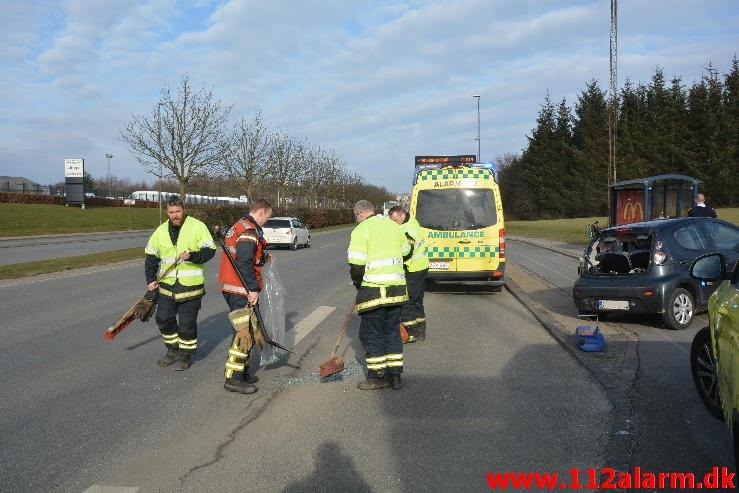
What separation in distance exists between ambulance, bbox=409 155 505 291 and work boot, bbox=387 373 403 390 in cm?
683

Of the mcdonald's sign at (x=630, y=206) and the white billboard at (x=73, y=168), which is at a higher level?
the white billboard at (x=73, y=168)

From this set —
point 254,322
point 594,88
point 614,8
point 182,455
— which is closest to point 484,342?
point 254,322

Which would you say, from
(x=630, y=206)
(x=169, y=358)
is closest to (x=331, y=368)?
(x=169, y=358)

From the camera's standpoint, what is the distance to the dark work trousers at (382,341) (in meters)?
5.88

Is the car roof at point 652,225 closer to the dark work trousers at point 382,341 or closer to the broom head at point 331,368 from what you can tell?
the dark work trousers at point 382,341

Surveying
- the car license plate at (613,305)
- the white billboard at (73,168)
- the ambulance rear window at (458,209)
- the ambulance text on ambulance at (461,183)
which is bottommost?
the car license plate at (613,305)

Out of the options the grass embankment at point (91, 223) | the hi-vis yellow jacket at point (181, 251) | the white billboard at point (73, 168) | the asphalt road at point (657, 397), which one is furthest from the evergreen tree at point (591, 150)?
the hi-vis yellow jacket at point (181, 251)

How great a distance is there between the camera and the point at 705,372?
5195mm

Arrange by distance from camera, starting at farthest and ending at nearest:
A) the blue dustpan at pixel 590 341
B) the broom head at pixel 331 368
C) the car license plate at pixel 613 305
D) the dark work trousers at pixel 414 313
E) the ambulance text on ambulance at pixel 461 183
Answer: the ambulance text on ambulance at pixel 461 183, the car license plate at pixel 613 305, the dark work trousers at pixel 414 313, the blue dustpan at pixel 590 341, the broom head at pixel 331 368

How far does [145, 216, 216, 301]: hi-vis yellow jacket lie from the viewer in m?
6.31

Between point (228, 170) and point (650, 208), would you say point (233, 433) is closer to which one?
point (650, 208)

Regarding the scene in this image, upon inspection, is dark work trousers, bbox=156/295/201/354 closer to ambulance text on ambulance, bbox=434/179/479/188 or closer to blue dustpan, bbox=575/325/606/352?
blue dustpan, bbox=575/325/606/352

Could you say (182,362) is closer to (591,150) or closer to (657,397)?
(657,397)

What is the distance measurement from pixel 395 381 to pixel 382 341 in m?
0.39
